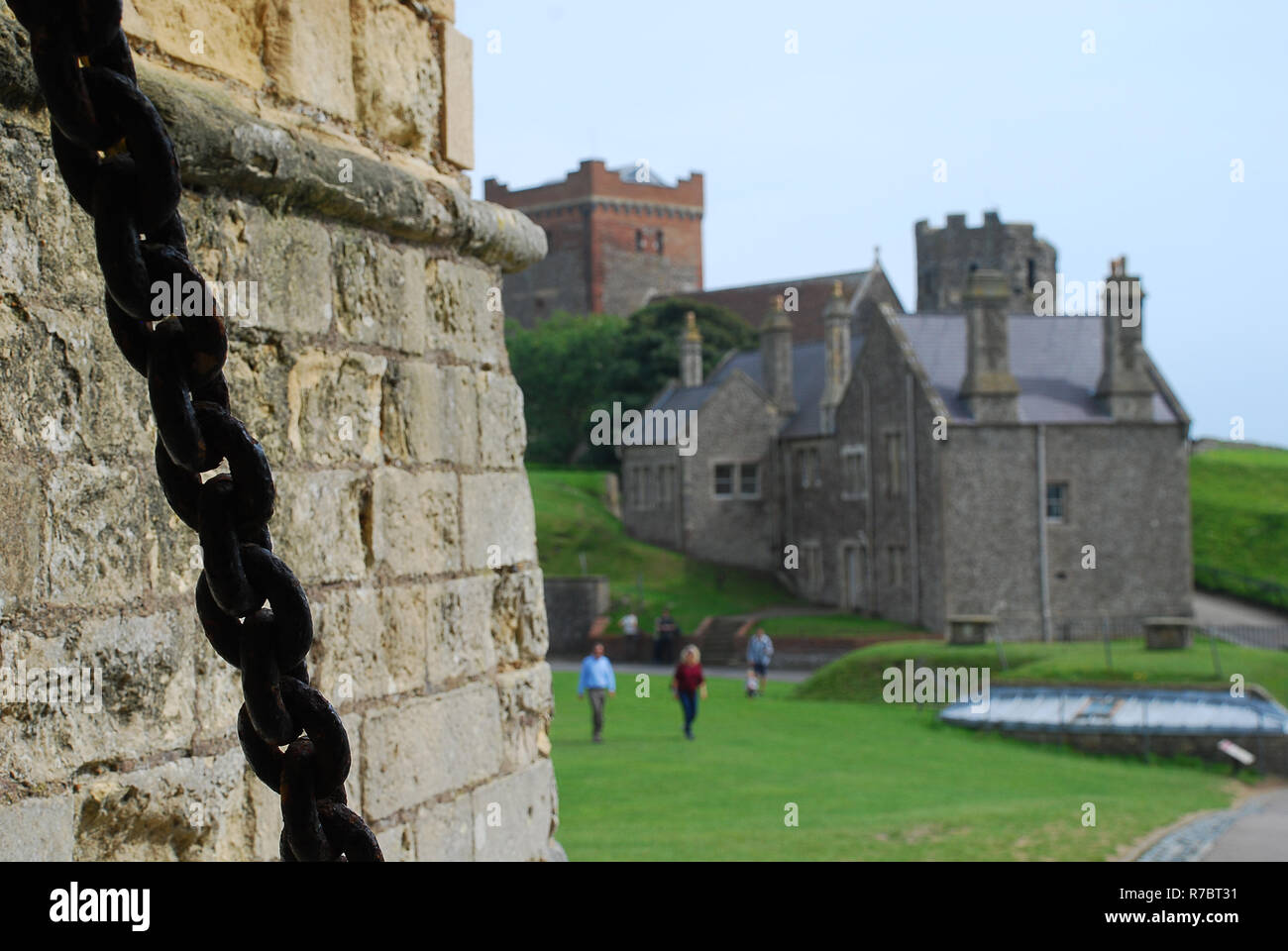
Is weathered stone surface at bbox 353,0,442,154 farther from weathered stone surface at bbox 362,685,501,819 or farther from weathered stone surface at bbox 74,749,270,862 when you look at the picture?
weathered stone surface at bbox 74,749,270,862

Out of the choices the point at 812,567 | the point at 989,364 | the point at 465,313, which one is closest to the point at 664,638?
the point at 812,567

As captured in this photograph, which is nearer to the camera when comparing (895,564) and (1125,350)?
(1125,350)

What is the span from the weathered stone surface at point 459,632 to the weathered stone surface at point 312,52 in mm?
1556

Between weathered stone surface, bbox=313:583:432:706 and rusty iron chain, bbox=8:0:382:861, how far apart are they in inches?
85.7

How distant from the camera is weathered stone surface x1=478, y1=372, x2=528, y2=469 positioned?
16.0ft

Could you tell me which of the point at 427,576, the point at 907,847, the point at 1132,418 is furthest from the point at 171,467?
the point at 1132,418

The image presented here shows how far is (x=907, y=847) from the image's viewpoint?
39.3 feet

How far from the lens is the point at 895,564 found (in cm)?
4594

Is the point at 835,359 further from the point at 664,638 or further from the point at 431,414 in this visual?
the point at 431,414

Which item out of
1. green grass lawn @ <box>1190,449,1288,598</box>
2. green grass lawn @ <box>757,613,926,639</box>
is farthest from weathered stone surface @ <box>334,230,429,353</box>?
green grass lawn @ <box>1190,449,1288,598</box>

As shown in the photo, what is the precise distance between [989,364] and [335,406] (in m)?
40.4

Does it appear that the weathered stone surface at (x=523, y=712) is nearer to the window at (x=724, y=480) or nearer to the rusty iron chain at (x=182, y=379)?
the rusty iron chain at (x=182, y=379)

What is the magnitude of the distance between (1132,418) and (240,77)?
42118 mm

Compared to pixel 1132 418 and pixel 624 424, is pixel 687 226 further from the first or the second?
pixel 1132 418
